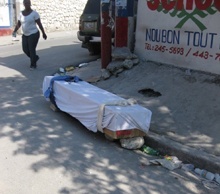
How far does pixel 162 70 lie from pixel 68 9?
48.7ft

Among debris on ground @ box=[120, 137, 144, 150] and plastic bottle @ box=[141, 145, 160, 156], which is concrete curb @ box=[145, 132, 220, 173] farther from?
debris on ground @ box=[120, 137, 144, 150]

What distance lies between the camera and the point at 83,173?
13.2 feet

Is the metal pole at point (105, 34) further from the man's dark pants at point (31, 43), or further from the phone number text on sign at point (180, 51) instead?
the man's dark pants at point (31, 43)

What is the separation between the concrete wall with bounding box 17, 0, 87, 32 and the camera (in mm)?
18997

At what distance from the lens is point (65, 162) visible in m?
4.26

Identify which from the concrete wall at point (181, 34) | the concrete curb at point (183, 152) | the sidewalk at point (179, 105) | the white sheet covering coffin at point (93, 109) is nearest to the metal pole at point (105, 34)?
the sidewalk at point (179, 105)

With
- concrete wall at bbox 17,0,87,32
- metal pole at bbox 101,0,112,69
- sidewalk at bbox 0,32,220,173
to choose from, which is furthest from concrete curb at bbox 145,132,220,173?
concrete wall at bbox 17,0,87,32

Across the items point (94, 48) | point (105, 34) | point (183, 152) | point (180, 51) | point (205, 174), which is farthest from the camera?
point (94, 48)

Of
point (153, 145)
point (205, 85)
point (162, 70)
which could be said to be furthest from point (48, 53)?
point (153, 145)

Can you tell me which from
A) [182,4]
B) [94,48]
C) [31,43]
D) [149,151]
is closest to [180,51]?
[182,4]

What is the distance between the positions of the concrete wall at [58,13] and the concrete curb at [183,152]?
1507 centimetres

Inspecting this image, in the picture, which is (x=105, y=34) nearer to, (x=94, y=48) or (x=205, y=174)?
(x=94, y=48)

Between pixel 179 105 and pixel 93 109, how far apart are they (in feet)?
5.09

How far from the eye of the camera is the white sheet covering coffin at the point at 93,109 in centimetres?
467
